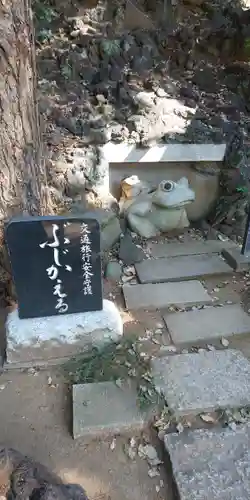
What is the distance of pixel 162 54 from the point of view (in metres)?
6.12

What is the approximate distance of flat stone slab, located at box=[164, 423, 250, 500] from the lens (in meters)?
1.84

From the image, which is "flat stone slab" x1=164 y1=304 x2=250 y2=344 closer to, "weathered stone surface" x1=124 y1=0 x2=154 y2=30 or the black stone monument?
the black stone monument

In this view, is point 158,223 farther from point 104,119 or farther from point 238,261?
point 104,119

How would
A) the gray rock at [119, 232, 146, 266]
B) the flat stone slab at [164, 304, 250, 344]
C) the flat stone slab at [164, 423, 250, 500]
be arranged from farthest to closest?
the gray rock at [119, 232, 146, 266], the flat stone slab at [164, 304, 250, 344], the flat stone slab at [164, 423, 250, 500]

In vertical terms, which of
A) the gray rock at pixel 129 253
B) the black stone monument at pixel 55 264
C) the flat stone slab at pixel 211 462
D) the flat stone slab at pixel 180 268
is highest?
the black stone monument at pixel 55 264

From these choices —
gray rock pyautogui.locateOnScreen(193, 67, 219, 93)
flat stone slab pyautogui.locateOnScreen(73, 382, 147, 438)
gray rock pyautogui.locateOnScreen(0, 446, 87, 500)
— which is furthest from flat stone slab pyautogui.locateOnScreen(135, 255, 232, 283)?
gray rock pyautogui.locateOnScreen(193, 67, 219, 93)

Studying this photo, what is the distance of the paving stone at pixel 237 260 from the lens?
12.5ft

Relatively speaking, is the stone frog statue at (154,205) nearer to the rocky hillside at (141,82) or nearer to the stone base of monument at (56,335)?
the rocky hillside at (141,82)

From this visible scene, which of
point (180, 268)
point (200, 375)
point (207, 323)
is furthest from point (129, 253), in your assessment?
point (200, 375)

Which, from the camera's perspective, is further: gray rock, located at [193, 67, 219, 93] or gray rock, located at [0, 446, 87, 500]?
gray rock, located at [193, 67, 219, 93]

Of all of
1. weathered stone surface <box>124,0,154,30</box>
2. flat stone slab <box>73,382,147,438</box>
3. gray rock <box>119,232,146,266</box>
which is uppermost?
weathered stone surface <box>124,0,154,30</box>

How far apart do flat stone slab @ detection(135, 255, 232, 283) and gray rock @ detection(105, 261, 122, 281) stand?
21 cm

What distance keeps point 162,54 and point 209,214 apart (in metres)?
3.06

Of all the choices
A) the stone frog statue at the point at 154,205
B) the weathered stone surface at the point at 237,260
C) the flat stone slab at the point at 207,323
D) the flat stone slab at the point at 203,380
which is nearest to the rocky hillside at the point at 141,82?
the stone frog statue at the point at 154,205
